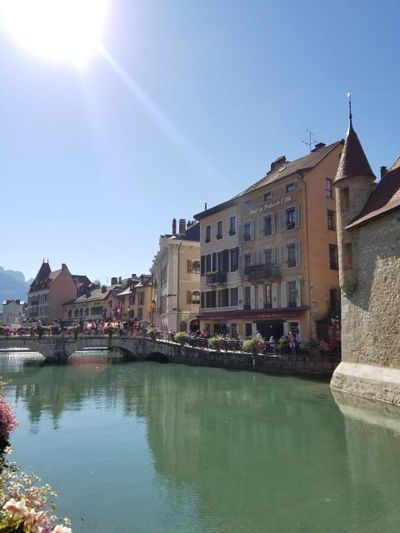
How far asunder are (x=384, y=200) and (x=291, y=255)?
1132 cm

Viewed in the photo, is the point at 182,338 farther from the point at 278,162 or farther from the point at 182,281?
the point at 278,162

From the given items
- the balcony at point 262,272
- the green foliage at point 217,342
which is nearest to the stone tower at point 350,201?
the balcony at point 262,272

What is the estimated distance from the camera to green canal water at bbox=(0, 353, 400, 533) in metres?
7.34

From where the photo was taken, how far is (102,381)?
1069 inches

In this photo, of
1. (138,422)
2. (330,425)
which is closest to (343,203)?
(330,425)

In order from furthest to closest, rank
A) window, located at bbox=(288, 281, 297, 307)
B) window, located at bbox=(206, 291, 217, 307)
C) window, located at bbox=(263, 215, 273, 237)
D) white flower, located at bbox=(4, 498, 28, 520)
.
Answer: window, located at bbox=(206, 291, 217, 307), window, located at bbox=(263, 215, 273, 237), window, located at bbox=(288, 281, 297, 307), white flower, located at bbox=(4, 498, 28, 520)

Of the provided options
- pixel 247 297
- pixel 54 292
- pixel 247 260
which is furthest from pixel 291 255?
pixel 54 292

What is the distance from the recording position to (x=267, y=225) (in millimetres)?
32000

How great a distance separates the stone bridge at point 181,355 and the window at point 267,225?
29.6 feet

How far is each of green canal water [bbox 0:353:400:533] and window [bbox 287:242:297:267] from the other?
10.0 m

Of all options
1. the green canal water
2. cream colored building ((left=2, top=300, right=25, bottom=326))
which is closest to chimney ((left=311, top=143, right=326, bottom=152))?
the green canal water

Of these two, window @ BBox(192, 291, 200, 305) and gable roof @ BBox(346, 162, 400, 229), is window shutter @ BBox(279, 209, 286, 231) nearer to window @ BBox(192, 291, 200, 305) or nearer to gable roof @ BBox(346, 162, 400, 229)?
gable roof @ BBox(346, 162, 400, 229)

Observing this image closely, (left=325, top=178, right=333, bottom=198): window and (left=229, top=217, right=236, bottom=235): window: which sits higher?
(left=325, top=178, right=333, bottom=198): window

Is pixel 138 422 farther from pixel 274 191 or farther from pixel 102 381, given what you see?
pixel 274 191
